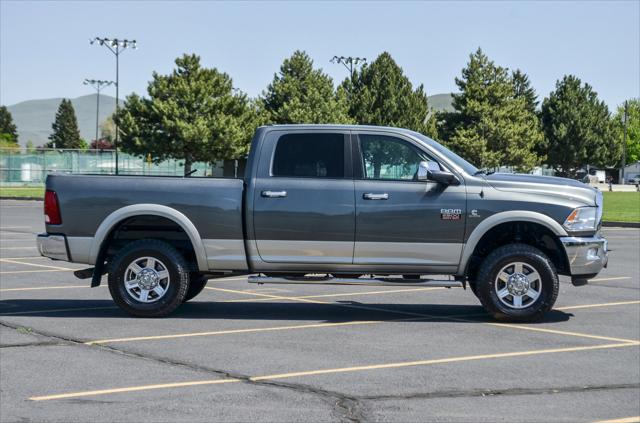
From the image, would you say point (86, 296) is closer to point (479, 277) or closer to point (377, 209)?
point (377, 209)

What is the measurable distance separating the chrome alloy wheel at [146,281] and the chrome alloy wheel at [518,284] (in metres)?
3.57

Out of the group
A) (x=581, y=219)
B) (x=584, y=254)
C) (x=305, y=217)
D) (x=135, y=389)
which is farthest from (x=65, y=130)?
(x=135, y=389)

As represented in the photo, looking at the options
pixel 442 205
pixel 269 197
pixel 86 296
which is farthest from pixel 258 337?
pixel 86 296

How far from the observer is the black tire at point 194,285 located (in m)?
11.6

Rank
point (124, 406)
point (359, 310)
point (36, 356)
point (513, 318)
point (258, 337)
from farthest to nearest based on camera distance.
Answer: point (359, 310) → point (513, 318) → point (258, 337) → point (36, 356) → point (124, 406)

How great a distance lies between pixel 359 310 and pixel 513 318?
6.25 feet

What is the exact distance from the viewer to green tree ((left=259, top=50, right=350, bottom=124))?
72000mm

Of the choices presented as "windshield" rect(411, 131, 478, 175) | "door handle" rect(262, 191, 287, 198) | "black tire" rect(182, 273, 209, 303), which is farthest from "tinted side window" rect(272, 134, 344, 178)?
"black tire" rect(182, 273, 209, 303)

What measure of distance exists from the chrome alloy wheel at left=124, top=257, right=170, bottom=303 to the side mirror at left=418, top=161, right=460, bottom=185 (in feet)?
9.60

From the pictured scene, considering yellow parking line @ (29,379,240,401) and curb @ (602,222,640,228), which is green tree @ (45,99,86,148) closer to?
curb @ (602,222,640,228)

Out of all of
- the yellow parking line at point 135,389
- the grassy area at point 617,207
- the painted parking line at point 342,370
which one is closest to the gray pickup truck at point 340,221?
the painted parking line at point 342,370

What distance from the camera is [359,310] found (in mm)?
11438

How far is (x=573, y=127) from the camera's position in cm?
10494

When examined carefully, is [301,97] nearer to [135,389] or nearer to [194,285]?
[194,285]
